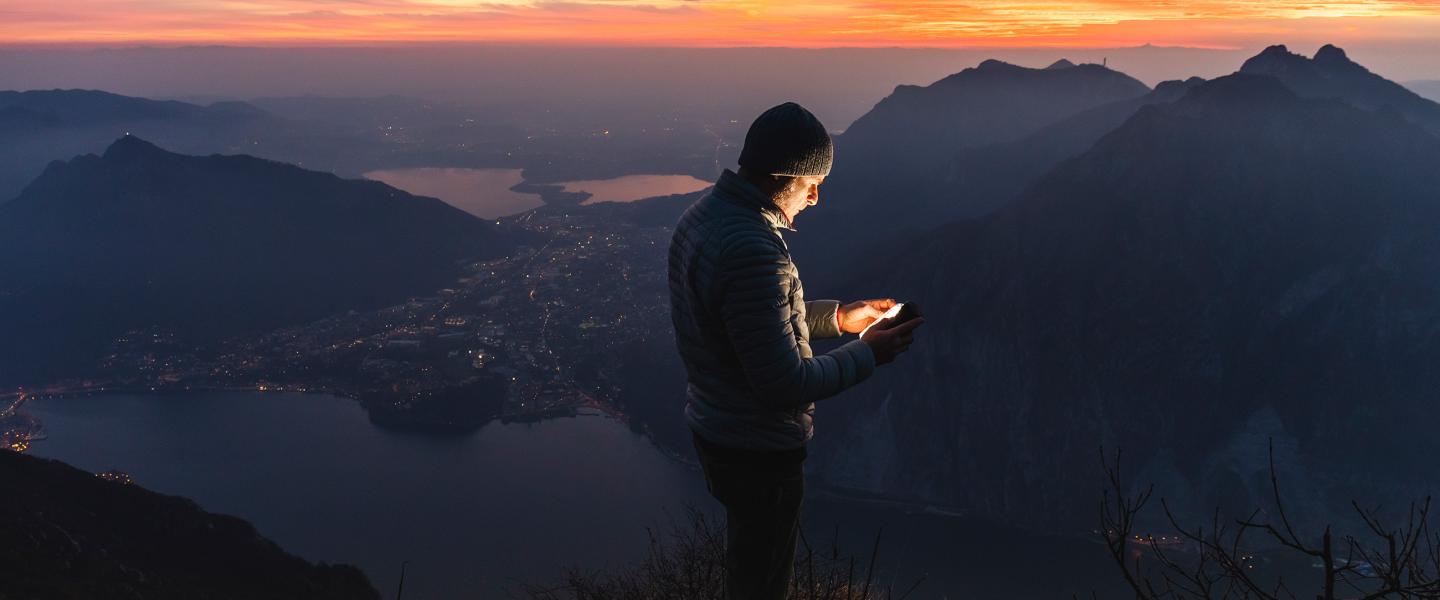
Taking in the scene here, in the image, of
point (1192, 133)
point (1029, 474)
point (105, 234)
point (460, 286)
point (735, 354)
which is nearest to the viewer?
point (735, 354)

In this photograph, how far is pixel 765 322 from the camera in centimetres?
298

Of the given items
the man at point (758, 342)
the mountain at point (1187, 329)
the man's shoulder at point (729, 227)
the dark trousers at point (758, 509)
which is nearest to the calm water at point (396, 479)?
the mountain at point (1187, 329)

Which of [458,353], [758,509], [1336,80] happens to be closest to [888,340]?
[758,509]

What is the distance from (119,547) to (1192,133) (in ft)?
283

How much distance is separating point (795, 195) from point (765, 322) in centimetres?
69

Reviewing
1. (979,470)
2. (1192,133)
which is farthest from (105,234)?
(1192,133)

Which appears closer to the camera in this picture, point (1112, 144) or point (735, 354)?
point (735, 354)

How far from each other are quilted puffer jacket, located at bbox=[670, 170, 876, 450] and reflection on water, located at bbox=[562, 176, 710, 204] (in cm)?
16106

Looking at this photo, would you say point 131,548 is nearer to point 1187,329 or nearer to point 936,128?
point 1187,329

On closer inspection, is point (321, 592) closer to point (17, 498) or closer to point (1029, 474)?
point (17, 498)

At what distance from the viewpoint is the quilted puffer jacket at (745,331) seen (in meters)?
3.00

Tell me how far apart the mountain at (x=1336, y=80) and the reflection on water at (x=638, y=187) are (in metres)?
94.5

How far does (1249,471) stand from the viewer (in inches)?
2499

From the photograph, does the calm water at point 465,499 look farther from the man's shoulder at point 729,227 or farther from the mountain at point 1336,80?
the mountain at point 1336,80
